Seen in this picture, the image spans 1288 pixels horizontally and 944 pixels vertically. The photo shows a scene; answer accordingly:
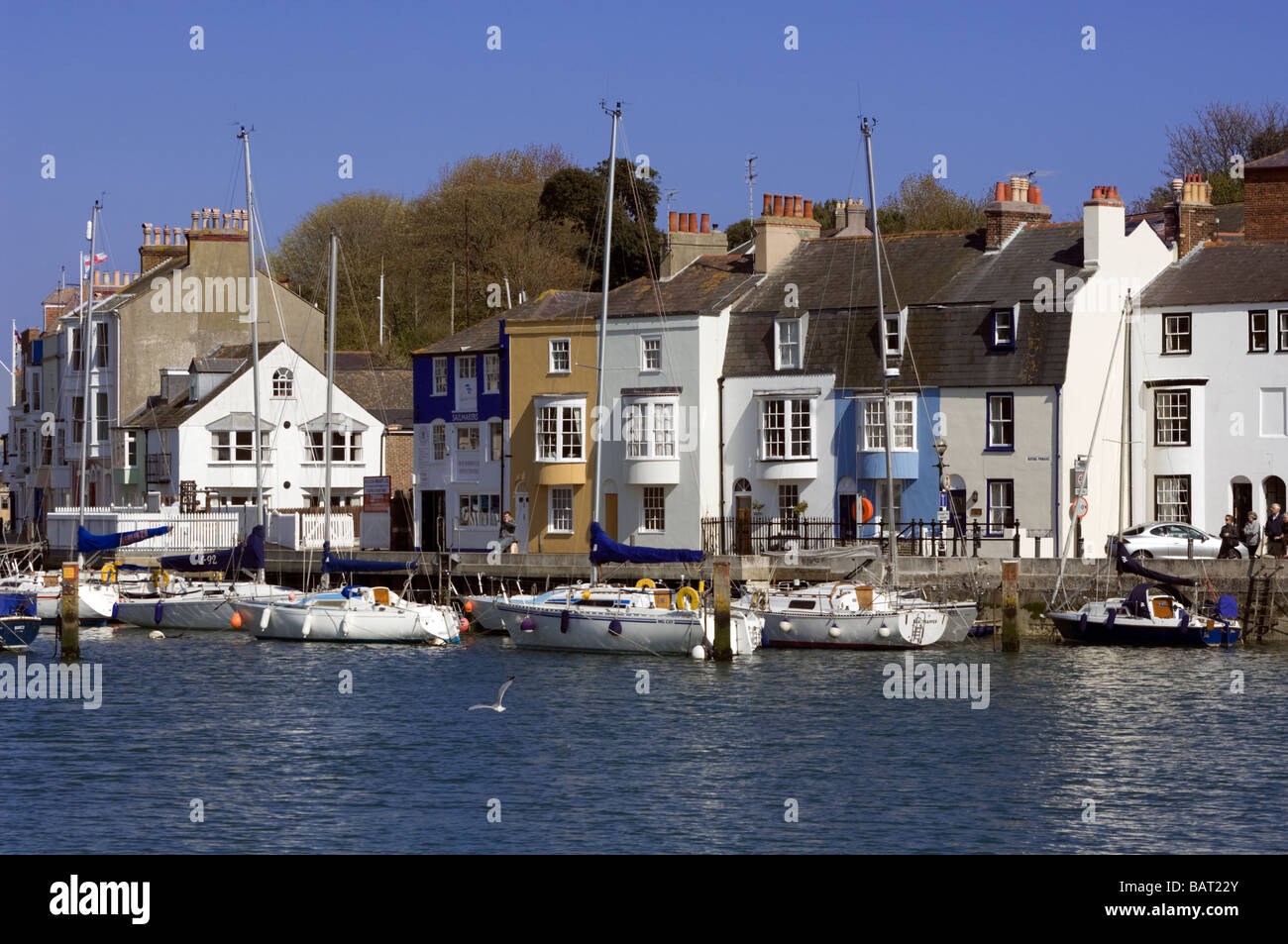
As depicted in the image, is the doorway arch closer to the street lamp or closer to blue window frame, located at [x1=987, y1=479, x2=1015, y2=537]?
blue window frame, located at [x1=987, y1=479, x2=1015, y2=537]

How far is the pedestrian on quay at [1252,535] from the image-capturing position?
47.7 m

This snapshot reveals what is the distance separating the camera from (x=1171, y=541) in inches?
2031

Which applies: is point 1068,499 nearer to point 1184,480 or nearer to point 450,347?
point 1184,480

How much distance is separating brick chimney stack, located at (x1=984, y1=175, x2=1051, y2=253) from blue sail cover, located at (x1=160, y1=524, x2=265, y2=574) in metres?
23.8

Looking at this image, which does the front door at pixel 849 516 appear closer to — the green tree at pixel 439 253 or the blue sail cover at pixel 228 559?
the blue sail cover at pixel 228 559

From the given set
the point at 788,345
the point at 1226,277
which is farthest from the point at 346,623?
the point at 1226,277

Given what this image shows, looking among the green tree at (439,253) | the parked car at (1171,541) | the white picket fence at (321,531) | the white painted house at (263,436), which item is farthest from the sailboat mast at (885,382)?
the green tree at (439,253)

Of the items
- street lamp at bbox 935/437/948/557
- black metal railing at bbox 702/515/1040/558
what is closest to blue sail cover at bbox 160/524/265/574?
black metal railing at bbox 702/515/1040/558

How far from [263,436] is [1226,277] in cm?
3826

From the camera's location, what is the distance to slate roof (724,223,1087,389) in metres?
55.1

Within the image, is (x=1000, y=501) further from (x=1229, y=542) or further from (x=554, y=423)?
(x=554, y=423)

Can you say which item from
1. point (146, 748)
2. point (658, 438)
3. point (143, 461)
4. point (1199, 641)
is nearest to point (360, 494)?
point (143, 461)
